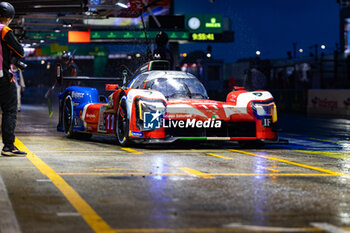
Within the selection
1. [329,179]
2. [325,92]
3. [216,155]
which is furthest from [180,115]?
[325,92]

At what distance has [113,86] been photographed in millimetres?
13172

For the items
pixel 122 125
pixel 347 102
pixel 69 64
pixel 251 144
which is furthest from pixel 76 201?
pixel 347 102

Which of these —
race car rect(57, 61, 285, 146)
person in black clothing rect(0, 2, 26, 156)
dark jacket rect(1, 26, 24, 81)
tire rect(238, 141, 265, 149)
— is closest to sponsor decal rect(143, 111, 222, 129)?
race car rect(57, 61, 285, 146)

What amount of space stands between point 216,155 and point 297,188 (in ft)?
11.7

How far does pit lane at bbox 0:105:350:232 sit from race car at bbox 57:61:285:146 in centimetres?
33

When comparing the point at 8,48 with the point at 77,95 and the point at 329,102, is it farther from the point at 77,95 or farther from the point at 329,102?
the point at 329,102

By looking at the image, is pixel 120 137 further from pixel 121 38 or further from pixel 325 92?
pixel 121 38

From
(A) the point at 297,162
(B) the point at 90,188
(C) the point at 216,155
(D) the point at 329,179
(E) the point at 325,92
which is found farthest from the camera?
(E) the point at 325,92

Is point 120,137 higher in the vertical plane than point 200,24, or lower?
lower

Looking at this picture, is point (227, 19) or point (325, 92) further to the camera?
point (227, 19)

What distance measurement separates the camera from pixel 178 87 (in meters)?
12.8

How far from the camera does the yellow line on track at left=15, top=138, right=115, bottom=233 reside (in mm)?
5193

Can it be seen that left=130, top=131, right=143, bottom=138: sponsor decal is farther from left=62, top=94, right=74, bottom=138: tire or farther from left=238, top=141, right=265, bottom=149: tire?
Answer: left=62, top=94, right=74, bottom=138: tire

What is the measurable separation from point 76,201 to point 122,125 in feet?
19.1
